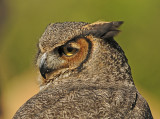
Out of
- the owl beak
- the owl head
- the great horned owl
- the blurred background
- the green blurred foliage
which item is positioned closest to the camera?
the great horned owl

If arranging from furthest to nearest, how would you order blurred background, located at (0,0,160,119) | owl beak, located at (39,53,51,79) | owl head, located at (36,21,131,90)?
1. blurred background, located at (0,0,160,119)
2. owl beak, located at (39,53,51,79)
3. owl head, located at (36,21,131,90)

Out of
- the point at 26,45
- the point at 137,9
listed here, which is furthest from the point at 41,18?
the point at 137,9

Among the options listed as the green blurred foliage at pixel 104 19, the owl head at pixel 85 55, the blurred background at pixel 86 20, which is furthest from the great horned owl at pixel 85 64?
the green blurred foliage at pixel 104 19

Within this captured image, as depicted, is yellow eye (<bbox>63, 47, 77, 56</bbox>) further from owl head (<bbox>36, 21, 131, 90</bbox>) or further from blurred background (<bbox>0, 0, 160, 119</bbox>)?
blurred background (<bbox>0, 0, 160, 119</bbox>)


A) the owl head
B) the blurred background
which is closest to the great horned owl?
the owl head

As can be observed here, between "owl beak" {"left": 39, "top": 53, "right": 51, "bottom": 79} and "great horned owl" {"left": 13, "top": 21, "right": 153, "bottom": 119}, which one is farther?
"owl beak" {"left": 39, "top": 53, "right": 51, "bottom": 79}

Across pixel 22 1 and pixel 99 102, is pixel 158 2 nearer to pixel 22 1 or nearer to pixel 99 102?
pixel 22 1

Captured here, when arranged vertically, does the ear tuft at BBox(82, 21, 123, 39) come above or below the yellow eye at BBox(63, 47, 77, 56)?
above

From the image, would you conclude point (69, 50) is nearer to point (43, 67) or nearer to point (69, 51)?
point (69, 51)
